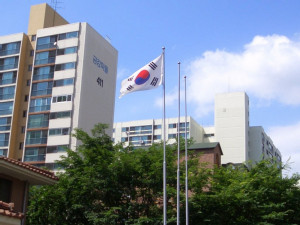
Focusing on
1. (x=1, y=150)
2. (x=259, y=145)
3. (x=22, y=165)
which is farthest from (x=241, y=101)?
(x=22, y=165)

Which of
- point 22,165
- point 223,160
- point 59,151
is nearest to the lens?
point 22,165

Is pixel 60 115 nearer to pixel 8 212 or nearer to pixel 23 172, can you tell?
pixel 23 172

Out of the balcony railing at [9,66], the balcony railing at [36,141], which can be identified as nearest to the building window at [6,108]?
the balcony railing at [9,66]

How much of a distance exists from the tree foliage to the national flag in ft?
24.7

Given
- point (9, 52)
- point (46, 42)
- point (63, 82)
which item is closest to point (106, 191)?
point (63, 82)

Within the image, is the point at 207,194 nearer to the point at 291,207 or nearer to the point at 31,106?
the point at 291,207

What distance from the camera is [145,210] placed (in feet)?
91.5

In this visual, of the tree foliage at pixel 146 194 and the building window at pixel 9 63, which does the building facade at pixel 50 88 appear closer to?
the building window at pixel 9 63

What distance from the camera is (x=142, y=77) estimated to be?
842 inches

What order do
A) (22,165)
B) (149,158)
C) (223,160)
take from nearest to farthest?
(22,165) → (149,158) → (223,160)

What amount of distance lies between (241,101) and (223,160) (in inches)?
501

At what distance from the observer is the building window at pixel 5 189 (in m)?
20.3

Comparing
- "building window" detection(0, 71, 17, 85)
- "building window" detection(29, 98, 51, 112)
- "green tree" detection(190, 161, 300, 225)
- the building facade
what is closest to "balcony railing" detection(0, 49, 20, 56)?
the building facade

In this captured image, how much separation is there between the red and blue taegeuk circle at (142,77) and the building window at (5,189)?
7201 mm
